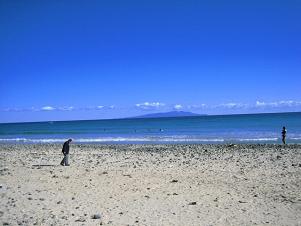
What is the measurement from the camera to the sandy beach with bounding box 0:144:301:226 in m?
8.89

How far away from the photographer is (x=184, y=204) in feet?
33.5

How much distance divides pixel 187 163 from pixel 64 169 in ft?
21.2

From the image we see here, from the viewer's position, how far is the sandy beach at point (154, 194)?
8.89 metres

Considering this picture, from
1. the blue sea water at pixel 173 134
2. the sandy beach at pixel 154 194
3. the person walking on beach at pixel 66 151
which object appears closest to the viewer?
the sandy beach at pixel 154 194

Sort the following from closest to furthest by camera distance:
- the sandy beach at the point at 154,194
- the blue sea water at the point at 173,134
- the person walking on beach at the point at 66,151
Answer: the sandy beach at the point at 154,194 → the person walking on beach at the point at 66,151 → the blue sea water at the point at 173,134

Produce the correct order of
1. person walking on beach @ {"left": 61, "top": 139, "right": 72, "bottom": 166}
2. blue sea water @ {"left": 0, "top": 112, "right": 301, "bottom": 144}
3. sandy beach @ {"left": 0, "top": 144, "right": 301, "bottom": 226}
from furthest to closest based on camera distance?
blue sea water @ {"left": 0, "top": 112, "right": 301, "bottom": 144}
person walking on beach @ {"left": 61, "top": 139, "right": 72, "bottom": 166}
sandy beach @ {"left": 0, "top": 144, "right": 301, "bottom": 226}

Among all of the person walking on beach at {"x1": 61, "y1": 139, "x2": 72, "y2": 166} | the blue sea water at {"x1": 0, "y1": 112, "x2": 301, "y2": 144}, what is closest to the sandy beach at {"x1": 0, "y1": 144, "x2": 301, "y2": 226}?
the person walking on beach at {"x1": 61, "y1": 139, "x2": 72, "y2": 166}

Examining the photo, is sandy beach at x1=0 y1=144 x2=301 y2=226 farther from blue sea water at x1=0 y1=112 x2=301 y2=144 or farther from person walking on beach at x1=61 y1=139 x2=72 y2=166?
blue sea water at x1=0 y1=112 x2=301 y2=144

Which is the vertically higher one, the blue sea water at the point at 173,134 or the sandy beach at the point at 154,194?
the blue sea water at the point at 173,134

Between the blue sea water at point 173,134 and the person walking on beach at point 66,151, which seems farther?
the blue sea water at point 173,134

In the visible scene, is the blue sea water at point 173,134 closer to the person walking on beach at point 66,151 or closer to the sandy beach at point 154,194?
the person walking on beach at point 66,151

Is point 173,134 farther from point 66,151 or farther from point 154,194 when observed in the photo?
point 154,194

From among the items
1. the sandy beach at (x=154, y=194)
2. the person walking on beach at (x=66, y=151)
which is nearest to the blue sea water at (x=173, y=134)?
the person walking on beach at (x=66, y=151)

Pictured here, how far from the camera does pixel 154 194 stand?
37.7 feet
